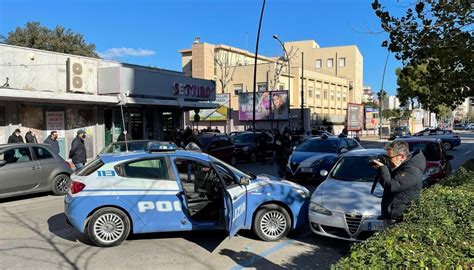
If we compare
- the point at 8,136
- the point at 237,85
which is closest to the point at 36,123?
the point at 8,136

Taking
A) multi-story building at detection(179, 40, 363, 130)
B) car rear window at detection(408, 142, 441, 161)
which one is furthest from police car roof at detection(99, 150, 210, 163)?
multi-story building at detection(179, 40, 363, 130)

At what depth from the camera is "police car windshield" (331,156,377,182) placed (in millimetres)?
7970

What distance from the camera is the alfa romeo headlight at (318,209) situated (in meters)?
6.57

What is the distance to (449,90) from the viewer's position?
15.9m

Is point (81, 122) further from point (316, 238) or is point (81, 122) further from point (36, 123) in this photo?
point (316, 238)

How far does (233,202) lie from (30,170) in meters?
7.18

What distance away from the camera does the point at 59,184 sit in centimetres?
1179

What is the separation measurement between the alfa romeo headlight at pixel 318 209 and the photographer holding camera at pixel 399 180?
1.41m

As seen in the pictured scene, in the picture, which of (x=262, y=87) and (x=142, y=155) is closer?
(x=142, y=155)

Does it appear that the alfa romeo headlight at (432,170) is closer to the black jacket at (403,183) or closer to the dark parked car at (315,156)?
the dark parked car at (315,156)

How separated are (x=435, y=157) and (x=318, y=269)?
24.2 feet

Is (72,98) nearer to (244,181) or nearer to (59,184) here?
(59,184)

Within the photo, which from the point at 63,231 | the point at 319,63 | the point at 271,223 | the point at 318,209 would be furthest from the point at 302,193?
the point at 319,63

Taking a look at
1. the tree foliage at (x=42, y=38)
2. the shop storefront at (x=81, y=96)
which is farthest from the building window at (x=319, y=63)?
the shop storefront at (x=81, y=96)
